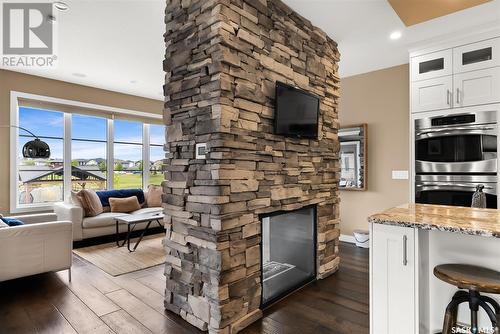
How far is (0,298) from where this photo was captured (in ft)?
8.91

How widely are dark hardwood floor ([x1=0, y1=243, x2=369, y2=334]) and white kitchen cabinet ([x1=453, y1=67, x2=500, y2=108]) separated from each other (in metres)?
2.26

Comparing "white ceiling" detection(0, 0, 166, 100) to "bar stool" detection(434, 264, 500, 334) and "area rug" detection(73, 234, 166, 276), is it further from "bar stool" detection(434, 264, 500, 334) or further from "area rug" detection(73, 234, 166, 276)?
"bar stool" detection(434, 264, 500, 334)

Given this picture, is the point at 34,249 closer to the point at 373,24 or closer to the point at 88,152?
the point at 88,152

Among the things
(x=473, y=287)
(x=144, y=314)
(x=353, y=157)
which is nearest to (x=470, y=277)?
(x=473, y=287)

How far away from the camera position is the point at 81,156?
5512 mm

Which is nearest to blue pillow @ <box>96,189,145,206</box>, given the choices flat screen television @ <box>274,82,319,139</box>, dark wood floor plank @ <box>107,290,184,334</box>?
dark wood floor plank @ <box>107,290,184,334</box>

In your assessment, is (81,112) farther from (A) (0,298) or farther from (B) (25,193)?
(A) (0,298)

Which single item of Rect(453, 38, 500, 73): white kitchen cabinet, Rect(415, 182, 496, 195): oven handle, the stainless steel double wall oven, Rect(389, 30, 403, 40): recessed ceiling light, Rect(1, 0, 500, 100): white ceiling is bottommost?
Rect(415, 182, 496, 195): oven handle

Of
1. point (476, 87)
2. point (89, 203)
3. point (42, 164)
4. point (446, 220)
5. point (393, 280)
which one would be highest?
point (476, 87)

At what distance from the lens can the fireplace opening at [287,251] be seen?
106 inches

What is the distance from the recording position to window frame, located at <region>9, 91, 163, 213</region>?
4.53m

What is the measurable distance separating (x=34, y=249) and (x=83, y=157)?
3006mm

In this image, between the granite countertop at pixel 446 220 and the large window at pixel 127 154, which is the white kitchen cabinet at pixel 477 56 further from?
the large window at pixel 127 154

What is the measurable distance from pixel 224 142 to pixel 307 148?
3.94ft
